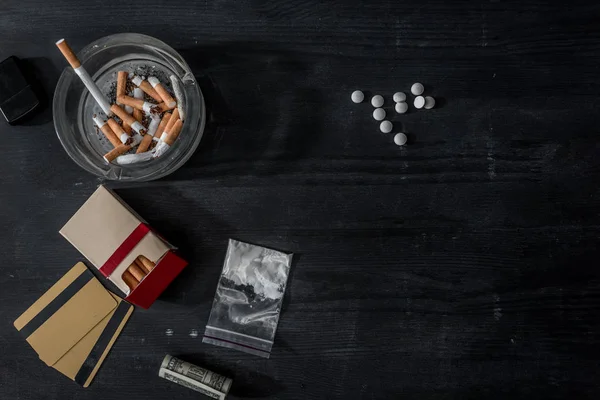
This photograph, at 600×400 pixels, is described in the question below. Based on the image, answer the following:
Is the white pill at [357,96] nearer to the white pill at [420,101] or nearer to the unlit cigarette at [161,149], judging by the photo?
the white pill at [420,101]

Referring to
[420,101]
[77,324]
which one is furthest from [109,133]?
[420,101]

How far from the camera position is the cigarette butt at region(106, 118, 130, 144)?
2.76 feet

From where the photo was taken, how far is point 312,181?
2.85 ft

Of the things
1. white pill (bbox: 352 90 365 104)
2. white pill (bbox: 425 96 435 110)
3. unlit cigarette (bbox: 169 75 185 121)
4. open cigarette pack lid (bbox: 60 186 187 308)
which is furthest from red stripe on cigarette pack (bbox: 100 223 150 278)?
white pill (bbox: 425 96 435 110)

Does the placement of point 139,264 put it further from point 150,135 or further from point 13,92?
point 13,92

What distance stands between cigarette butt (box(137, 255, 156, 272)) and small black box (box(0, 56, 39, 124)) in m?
0.34

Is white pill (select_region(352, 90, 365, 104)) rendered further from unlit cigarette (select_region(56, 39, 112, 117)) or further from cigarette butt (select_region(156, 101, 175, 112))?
unlit cigarette (select_region(56, 39, 112, 117))

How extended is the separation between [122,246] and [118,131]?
0.20 metres

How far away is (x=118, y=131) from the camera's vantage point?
0.85 metres

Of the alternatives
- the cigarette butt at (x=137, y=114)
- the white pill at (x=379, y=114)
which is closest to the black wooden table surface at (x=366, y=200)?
the white pill at (x=379, y=114)

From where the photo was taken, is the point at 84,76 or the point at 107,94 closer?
the point at 84,76

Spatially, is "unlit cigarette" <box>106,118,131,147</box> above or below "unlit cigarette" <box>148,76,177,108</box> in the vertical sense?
below

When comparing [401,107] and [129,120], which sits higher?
[129,120]

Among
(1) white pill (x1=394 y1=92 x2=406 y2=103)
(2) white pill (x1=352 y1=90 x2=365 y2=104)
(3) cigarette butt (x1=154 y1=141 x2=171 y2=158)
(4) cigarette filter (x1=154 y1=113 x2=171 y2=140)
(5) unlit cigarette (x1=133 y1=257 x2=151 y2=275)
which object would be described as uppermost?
(4) cigarette filter (x1=154 y1=113 x2=171 y2=140)
